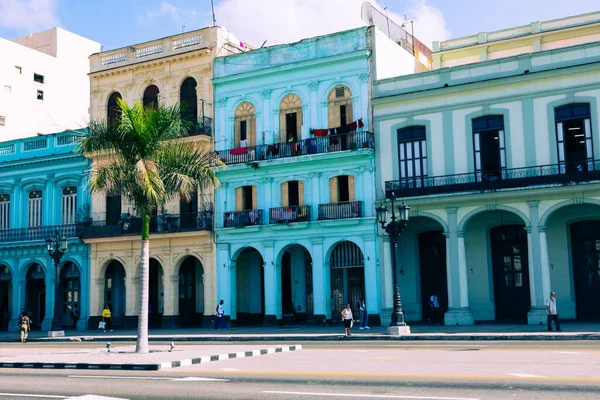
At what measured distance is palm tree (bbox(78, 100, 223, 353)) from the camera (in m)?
22.1

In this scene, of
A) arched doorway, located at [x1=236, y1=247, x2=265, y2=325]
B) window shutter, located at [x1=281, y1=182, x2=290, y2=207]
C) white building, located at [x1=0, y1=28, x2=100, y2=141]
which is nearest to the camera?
window shutter, located at [x1=281, y1=182, x2=290, y2=207]

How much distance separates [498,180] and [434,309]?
6.28m

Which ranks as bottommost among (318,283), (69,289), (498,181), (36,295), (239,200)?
(36,295)

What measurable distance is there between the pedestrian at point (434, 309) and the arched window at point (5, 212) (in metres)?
24.5

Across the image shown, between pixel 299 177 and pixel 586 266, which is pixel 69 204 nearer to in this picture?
pixel 299 177

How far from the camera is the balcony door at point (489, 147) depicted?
1244 inches

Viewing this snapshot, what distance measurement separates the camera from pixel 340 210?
34625 mm

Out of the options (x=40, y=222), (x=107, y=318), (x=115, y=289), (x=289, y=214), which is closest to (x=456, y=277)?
(x=289, y=214)

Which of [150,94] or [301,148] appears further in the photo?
[150,94]

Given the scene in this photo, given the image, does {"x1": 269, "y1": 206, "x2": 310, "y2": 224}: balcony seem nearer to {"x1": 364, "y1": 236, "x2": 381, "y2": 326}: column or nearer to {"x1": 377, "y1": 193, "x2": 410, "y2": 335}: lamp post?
{"x1": 364, "y1": 236, "x2": 381, "y2": 326}: column

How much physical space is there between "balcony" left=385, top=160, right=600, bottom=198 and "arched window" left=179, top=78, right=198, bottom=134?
11.2 m

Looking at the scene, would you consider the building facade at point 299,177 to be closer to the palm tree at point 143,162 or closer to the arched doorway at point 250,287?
the arched doorway at point 250,287

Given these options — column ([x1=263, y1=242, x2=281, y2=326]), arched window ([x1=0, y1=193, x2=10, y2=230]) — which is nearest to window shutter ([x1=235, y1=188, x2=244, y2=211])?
column ([x1=263, y1=242, x2=281, y2=326])

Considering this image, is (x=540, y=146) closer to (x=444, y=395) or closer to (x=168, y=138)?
(x=168, y=138)
